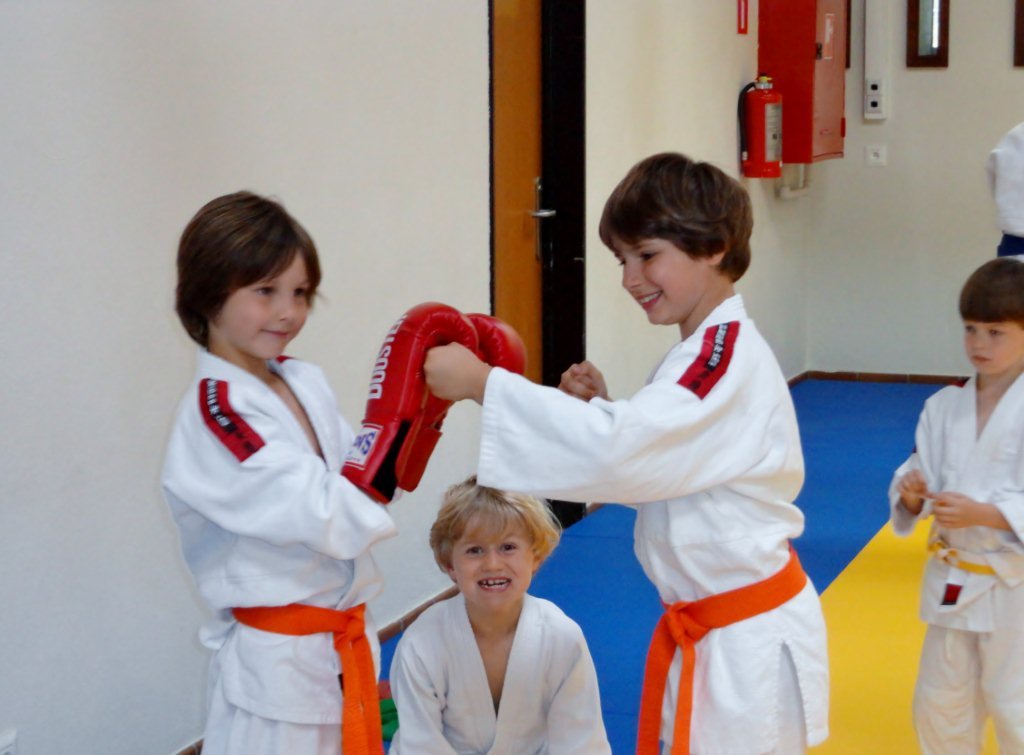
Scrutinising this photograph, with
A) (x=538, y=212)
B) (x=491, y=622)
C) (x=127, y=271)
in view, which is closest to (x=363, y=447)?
(x=491, y=622)

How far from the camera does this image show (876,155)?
27.9ft

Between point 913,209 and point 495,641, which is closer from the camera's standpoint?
point 495,641

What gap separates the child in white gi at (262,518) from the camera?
1920 mm

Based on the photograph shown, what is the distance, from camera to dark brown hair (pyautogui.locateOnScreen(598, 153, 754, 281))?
2.01 meters

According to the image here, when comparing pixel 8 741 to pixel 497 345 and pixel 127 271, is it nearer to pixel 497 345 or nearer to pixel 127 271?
pixel 127 271

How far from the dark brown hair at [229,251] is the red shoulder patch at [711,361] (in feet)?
2.09

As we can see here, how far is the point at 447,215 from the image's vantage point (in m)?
4.28

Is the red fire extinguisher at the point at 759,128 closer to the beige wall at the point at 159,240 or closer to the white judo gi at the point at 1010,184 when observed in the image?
the beige wall at the point at 159,240

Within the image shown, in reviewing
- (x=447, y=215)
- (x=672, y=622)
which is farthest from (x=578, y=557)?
(x=672, y=622)

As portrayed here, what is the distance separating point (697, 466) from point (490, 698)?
1.02 meters

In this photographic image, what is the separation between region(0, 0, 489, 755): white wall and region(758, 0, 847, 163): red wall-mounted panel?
407 centimetres

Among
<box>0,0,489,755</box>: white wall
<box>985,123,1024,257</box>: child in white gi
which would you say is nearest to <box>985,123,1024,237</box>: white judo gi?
<box>985,123,1024,257</box>: child in white gi

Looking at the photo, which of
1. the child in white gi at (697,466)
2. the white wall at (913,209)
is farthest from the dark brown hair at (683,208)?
the white wall at (913,209)

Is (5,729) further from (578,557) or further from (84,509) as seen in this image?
(578,557)
